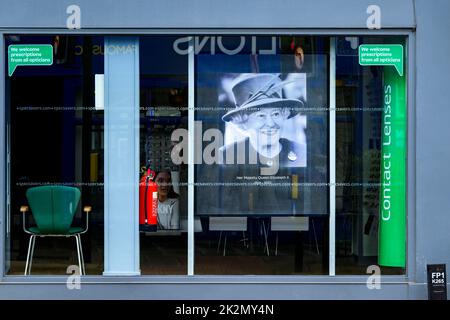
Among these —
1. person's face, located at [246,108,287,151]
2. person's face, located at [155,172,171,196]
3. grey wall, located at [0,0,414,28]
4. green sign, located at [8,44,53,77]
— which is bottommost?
person's face, located at [155,172,171,196]

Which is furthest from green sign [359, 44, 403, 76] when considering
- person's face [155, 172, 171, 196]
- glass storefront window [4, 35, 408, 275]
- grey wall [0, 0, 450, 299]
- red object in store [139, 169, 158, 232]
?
red object in store [139, 169, 158, 232]

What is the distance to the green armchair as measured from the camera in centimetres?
690

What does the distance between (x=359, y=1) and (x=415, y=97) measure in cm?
101

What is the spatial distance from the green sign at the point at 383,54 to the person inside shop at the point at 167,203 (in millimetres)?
2174

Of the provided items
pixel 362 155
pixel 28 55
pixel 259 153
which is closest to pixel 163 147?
pixel 259 153

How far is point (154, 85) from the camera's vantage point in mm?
6875

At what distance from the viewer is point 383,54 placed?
6777 mm

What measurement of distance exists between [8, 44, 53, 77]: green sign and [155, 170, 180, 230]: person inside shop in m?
1.53

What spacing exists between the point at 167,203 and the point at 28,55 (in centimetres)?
190

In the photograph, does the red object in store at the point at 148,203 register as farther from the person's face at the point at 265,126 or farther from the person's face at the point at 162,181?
the person's face at the point at 265,126

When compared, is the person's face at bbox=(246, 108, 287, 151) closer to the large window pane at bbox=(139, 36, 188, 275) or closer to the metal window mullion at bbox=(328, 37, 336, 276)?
the metal window mullion at bbox=(328, 37, 336, 276)

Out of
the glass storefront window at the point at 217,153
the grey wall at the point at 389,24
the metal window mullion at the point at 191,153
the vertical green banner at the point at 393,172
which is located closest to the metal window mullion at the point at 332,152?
the glass storefront window at the point at 217,153
